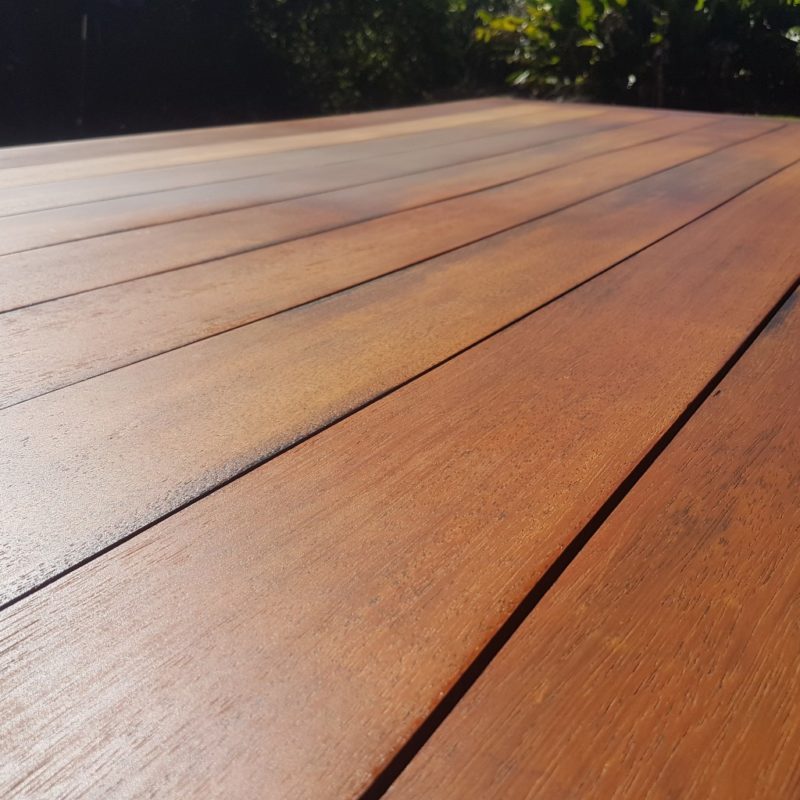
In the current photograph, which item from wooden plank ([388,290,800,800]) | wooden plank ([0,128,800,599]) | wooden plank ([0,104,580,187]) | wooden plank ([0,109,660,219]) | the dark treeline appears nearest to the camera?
wooden plank ([388,290,800,800])

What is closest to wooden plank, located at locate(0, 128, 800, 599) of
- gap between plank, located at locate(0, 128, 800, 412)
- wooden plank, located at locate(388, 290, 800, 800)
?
gap between plank, located at locate(0, 128, 800, 412)

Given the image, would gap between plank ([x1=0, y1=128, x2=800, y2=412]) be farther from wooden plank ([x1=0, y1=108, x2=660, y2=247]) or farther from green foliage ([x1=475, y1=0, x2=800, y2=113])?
green foliage ([x1=475, y1=0, x2=800, y2=113])

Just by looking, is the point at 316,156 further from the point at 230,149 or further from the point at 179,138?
the point at 179,138

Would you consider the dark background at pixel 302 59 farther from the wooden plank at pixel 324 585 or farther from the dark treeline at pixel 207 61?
the wooden plank at pixel 324 585

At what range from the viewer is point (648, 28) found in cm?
450

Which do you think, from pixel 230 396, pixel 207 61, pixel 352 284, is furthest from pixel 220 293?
pixel 207 61

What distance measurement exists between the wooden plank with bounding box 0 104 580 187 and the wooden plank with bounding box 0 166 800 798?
1.22 metres

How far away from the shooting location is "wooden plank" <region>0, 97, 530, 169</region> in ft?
7.00

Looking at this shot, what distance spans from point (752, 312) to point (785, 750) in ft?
2.38

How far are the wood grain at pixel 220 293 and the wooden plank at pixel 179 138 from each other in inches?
38.3

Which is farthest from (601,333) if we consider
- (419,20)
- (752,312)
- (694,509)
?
(419,20)

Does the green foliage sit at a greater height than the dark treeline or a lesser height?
greater

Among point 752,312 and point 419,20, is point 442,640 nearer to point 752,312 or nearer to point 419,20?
point 752,312

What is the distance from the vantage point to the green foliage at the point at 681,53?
4402 millimetres
